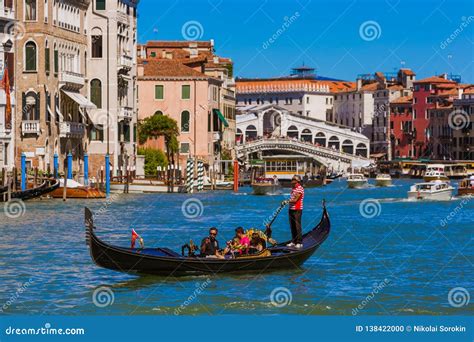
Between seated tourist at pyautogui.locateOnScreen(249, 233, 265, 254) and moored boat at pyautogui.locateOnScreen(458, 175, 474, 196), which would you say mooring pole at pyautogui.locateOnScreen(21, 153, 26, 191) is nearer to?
moored boat at pyautogui.locateOnScreen(458, 175, 474, 196)

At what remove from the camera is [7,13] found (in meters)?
33.5

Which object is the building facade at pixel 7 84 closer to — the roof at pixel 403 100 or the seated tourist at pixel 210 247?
the seated tourist at pixel 210 247

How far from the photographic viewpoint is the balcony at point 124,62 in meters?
41.1

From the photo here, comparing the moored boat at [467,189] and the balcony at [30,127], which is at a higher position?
the balcony at [30,127]

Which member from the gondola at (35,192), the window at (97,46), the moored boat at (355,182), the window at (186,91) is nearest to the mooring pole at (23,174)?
the gondola at (35,192)

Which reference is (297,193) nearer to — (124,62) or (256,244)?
(256,244)

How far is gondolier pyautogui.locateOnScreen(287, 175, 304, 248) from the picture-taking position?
1630cm

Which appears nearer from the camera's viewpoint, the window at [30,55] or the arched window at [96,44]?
the window at [30,55]

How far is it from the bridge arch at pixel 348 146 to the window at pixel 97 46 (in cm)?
5015

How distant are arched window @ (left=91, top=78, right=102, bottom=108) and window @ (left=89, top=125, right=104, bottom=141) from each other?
57 centimetres

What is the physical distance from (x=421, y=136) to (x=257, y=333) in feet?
262

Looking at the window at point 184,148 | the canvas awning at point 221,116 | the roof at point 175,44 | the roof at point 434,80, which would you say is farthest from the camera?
the roof at point 434,80

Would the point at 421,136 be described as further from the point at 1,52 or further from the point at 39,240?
the point at 39,240

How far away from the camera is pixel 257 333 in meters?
12.0
